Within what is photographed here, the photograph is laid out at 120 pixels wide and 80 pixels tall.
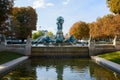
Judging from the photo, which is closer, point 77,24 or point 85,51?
point 85,51

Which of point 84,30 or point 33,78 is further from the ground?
point 84,30

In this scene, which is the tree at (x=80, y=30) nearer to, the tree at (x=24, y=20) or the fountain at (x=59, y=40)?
the tree at (x=24, y=20)

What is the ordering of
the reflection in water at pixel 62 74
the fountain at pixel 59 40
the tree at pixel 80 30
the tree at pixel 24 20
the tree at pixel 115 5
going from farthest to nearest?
the tree at pixel 80 30, the tree at pixel 24 20, the fountain at pixel 59 40, the tree at pixel 115 5, the reflection in water at pixel 62 74

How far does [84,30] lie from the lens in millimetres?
147000

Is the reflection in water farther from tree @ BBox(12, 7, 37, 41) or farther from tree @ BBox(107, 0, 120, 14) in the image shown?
tree @ BBox(12, 7, 37, 41)

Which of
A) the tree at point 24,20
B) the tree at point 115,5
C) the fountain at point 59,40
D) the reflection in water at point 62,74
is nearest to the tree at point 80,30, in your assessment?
the tree at point 24,20

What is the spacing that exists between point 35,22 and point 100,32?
30.4 meters

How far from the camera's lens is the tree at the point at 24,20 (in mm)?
83125

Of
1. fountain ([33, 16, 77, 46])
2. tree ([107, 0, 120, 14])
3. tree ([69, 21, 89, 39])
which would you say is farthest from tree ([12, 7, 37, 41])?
tree ([69, 21, 89, 39])

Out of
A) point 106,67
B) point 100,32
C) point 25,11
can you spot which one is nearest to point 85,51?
point 106,67

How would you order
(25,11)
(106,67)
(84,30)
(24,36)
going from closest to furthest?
(106,67) < (24,36) < (25,11) < (84,30)

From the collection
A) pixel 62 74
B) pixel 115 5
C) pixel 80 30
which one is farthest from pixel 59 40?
pixel 80 30

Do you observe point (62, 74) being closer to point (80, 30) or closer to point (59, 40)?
point (59, 40)

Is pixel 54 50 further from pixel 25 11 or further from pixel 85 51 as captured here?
pixel 25 11
